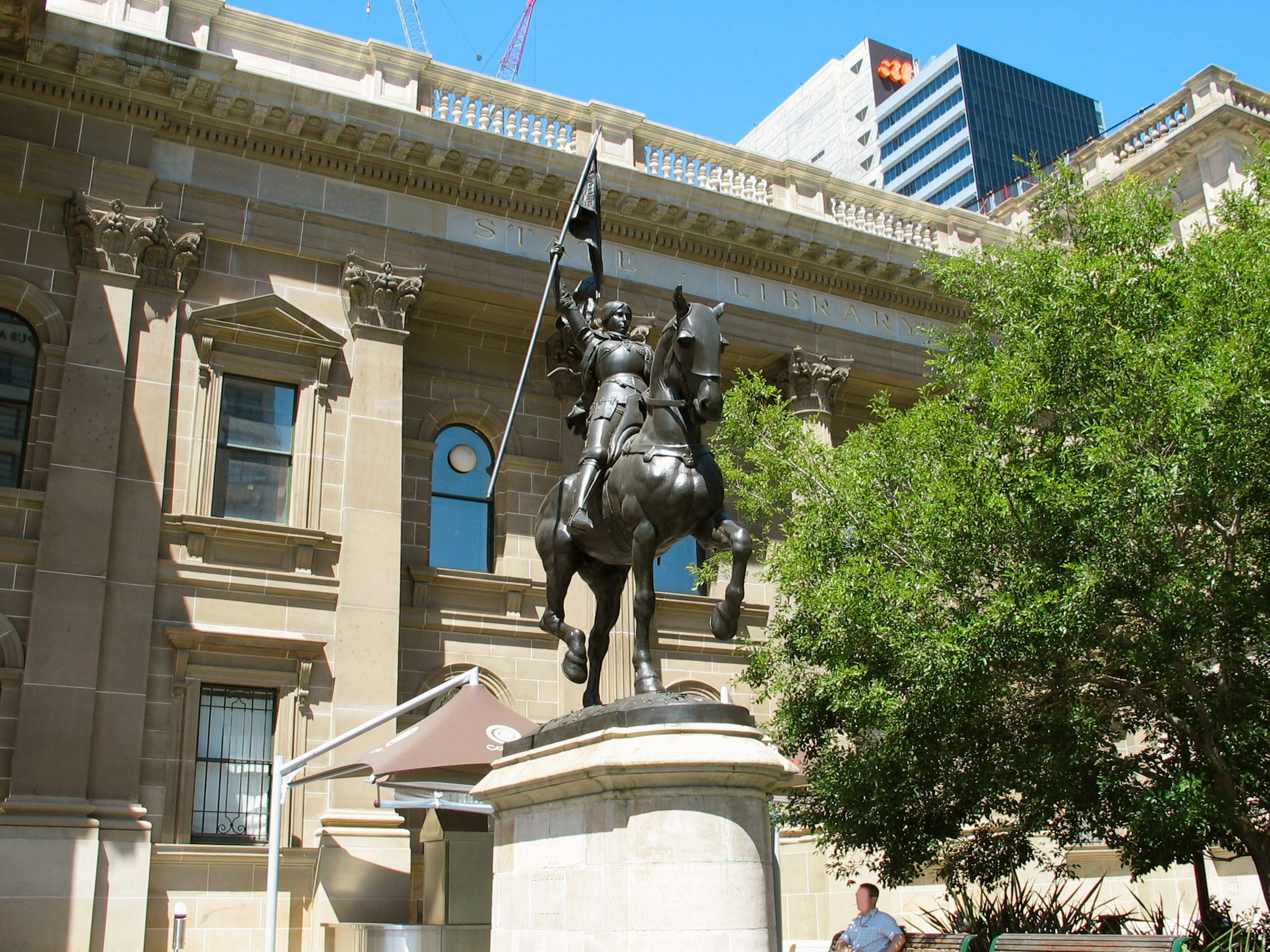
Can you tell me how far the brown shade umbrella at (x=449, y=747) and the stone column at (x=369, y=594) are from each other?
2078 millimetres

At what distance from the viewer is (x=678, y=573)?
23344mm

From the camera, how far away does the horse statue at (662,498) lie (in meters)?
8.15

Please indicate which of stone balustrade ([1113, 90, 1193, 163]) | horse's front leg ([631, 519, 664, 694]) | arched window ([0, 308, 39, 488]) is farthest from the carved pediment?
stone balustrade ([1113, 90, 1193, 163])

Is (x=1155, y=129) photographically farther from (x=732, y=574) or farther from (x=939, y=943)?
(x=732, y=574)

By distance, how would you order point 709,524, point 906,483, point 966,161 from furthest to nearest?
point 966,161 < point 906,483 < point 709,524

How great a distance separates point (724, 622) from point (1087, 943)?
4.12 m

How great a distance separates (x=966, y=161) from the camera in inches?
4951

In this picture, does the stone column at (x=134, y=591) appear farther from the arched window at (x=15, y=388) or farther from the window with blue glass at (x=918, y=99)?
the window with blue glass at (x=918, y=99)

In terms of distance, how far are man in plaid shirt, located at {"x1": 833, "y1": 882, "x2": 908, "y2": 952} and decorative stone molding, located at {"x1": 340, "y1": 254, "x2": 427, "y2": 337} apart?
1297cm

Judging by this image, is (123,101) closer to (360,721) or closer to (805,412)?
(360,721)

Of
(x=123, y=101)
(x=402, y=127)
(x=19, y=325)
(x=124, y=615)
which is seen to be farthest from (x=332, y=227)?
(x=124, y=615)

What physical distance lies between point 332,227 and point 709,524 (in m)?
13.8

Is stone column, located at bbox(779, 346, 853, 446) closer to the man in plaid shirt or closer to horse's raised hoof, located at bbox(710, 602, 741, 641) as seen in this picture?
the man in plaid shirt

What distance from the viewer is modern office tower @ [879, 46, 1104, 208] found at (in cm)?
12612
